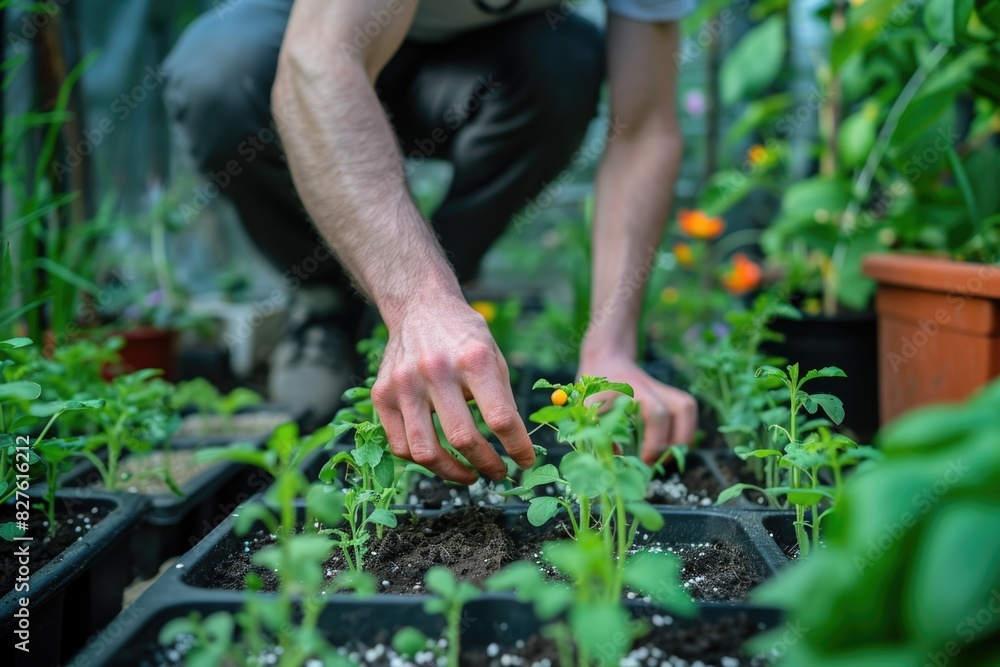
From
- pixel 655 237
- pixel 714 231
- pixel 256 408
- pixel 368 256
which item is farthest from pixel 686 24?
pixel 368 256

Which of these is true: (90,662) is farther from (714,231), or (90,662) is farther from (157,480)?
(714,231)

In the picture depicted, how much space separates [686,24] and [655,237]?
1306mm

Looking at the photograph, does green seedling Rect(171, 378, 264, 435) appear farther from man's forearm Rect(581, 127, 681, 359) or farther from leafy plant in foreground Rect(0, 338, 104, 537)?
man's forearm Rect(581, 127, 681, 359)

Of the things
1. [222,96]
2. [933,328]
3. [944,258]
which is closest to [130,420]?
[222,96]

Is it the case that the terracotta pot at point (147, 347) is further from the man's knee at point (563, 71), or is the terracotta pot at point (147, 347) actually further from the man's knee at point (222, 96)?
the man's knee at point (563, 71)

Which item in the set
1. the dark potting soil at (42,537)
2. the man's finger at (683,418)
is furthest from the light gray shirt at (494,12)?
the dark potting soil at (42,537)

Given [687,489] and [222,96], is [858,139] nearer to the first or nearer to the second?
[687,489]

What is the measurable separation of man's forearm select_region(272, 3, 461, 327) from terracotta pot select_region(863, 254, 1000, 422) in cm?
91

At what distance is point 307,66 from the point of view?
1124mm

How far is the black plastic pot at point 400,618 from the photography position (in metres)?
0.67

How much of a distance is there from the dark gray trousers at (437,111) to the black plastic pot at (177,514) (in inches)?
26.3

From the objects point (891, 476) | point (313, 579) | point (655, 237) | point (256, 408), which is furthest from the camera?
point (256, 408)

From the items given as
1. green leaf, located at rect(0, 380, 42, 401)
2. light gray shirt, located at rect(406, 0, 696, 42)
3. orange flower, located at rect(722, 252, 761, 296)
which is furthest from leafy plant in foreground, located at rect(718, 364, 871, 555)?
orange flower, located at rect(722, 252, 761, 296)

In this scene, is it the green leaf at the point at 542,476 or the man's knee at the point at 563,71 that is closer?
the green leaf at the point at 542,476
